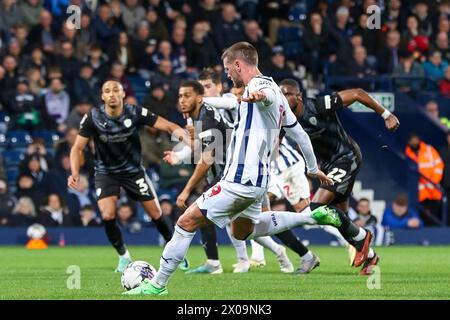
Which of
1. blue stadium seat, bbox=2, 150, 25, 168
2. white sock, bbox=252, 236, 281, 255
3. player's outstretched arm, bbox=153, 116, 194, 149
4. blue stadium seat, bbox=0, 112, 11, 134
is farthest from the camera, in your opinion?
blue stadium seat, bbox=0, 112, 11, 134

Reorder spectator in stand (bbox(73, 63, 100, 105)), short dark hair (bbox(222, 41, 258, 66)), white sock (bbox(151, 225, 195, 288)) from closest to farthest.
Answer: short dark hair (bbox(222, 41, 258, 66)), white sock (bbox(151, 225, 195, 288)), spectator in stand (bbox(73, 63, 100, 105))

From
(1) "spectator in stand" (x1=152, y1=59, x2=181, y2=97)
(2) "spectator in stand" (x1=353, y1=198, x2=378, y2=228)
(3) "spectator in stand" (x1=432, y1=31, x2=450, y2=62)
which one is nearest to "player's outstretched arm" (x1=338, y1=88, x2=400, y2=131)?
(2) "spectator in stand" (x1=353, y1=198, x2=378, y2=228)

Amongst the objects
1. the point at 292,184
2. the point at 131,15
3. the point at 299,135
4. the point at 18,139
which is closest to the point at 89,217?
the point at 18,139

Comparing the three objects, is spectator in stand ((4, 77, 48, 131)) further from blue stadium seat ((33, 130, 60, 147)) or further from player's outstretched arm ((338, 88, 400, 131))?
player's outstretched arm ((338, 88, 400, 131))

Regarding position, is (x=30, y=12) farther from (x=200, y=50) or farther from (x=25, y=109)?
(x=200, y=50)

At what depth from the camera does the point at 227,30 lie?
24.6m

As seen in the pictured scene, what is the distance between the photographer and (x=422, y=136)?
76.8 feet

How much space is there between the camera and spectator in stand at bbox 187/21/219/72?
24.1 m

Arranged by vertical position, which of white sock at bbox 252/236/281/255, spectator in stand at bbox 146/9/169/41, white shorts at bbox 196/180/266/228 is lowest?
white sock at bbox 252/236/281/255

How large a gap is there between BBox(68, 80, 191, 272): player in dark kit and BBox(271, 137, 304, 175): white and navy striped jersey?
7.43 feet

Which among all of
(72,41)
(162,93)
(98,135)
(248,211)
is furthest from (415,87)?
(248,211)

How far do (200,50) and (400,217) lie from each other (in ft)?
17.7

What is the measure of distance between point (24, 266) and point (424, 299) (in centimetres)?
688
